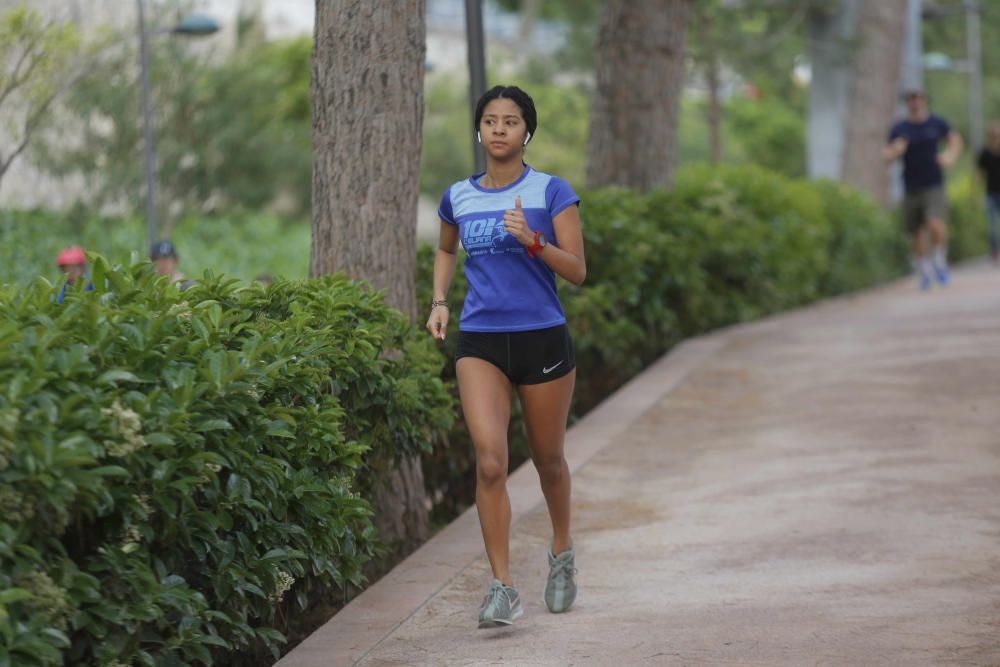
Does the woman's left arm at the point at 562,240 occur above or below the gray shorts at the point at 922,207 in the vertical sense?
above

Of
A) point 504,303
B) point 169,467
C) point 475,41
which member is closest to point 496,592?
point 504,303

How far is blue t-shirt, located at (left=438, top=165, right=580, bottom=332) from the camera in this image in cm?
593

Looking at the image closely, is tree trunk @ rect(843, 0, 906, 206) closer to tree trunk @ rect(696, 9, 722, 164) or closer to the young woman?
tree trunk @ rect(696, 9, 722, 164)

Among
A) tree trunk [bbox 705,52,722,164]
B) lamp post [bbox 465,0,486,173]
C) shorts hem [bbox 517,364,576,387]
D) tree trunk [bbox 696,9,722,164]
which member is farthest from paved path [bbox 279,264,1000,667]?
tree trunk [bbox 705,52,722,164]

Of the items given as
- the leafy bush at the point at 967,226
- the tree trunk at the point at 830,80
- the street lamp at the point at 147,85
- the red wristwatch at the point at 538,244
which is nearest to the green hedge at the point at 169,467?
the red wristwatch at the point at 538,244

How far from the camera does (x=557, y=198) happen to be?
595cm

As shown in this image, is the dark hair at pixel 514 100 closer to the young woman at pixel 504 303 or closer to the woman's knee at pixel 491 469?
the young woman at pixel 504 303

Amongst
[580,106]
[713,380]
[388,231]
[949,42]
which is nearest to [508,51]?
[580,106]

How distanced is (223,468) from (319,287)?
1803 millimetres

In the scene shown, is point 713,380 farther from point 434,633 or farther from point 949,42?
point 949,42

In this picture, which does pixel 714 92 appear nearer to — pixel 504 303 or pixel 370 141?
pixel 370 141

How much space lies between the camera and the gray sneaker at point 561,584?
6172 mm

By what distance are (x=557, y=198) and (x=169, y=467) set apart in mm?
1837

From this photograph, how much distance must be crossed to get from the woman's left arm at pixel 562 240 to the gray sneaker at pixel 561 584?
1021 mm
